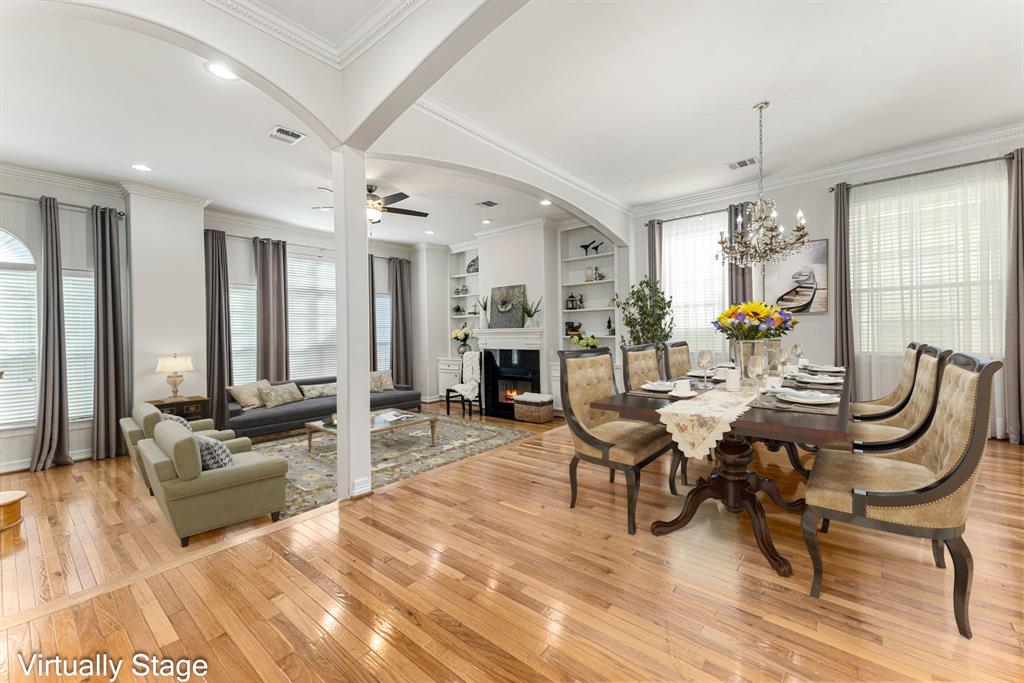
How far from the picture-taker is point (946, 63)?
9.54 feet

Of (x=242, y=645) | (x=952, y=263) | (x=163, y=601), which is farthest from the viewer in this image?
(x=952, y=263)

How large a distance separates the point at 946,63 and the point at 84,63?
5.58 m

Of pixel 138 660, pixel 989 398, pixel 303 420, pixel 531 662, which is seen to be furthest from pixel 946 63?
pixel 303 420

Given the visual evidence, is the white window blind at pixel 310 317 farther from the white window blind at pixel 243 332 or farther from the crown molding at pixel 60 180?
the crown molding at pixel 60 180

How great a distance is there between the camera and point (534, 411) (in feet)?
19.8

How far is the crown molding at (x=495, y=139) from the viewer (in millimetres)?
3297

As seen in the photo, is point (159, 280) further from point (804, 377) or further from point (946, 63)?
point (946, 63)

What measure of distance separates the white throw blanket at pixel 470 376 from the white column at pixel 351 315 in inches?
139

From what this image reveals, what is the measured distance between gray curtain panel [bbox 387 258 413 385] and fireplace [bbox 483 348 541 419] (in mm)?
1865

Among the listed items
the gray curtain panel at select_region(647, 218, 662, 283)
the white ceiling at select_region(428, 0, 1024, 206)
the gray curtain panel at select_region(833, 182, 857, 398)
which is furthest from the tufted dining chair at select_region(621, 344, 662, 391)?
the gray curtain panel at select_region(833, 182, 857, 398)

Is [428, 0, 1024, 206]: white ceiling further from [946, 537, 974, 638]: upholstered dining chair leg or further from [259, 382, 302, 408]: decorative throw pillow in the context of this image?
[259, 382, 302, 408]: decorative throw pillow

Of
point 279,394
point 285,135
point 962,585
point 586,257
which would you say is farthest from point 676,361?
point 279,394

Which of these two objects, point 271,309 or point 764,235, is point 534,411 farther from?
point 271,309

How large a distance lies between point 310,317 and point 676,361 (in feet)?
18.4
